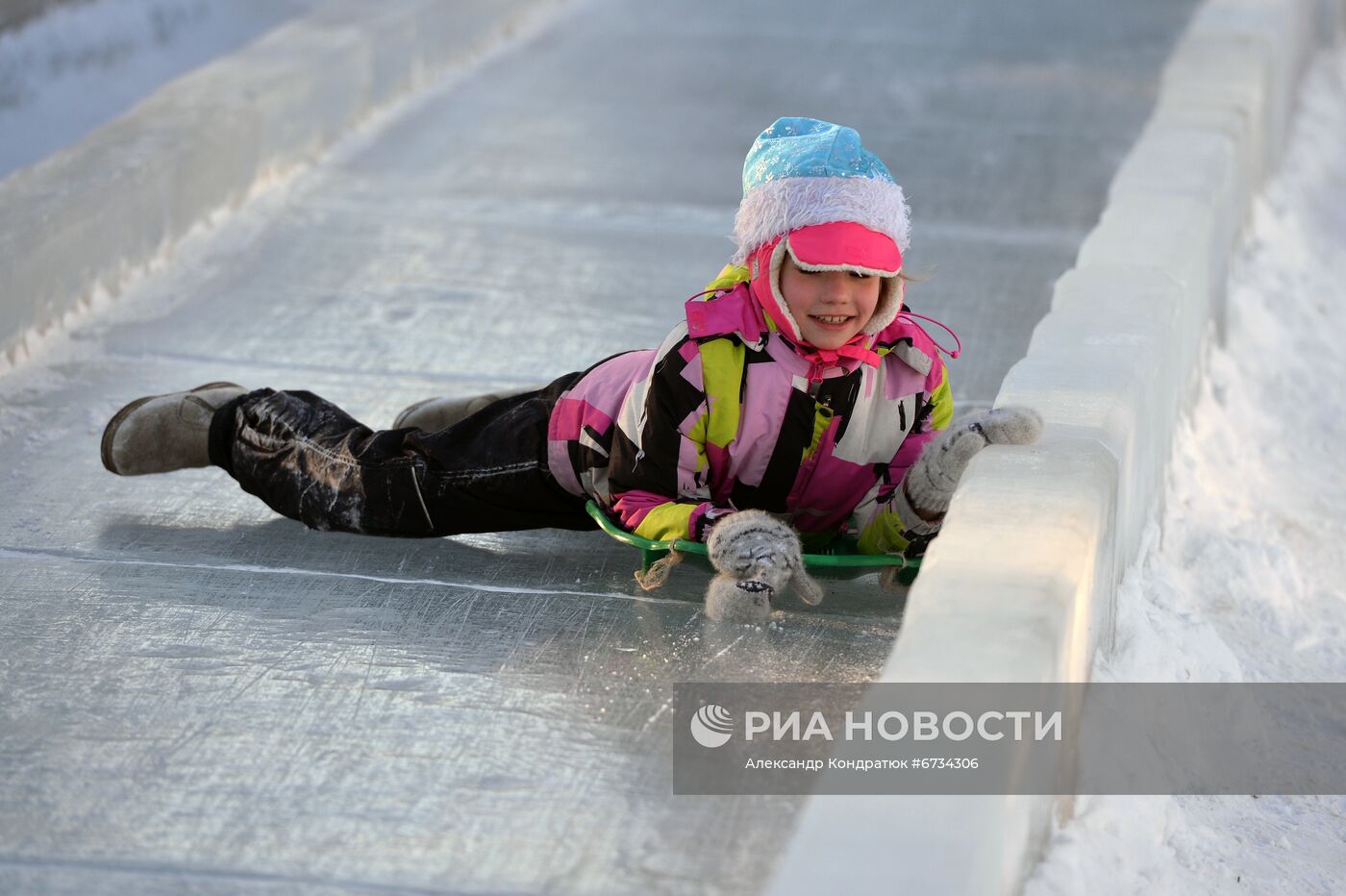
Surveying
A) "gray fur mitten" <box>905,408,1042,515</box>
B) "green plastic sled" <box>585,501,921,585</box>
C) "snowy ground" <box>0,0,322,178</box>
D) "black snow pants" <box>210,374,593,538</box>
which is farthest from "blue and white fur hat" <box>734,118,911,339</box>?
"snowy ground" <box>0,0,322,178</box>

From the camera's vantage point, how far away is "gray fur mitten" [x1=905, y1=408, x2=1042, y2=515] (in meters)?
2.52

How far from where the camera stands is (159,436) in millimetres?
3186

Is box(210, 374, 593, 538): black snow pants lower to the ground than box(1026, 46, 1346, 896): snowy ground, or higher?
higher

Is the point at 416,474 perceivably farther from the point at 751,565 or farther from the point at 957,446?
the point at 957,446

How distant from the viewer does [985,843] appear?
5.99 ft

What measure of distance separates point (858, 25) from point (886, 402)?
559 centimetres

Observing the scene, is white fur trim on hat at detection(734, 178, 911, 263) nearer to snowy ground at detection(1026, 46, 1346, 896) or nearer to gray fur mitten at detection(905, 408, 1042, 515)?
gray fur mitten at detection(905, 408, 1042, 515)

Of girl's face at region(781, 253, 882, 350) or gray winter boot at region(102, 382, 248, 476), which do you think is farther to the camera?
gray winter boot at region(102, 382, 248, 476)

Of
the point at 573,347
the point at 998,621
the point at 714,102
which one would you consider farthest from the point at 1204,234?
the point at 714,102

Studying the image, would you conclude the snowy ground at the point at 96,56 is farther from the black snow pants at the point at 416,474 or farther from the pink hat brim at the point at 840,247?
the pink hat brim at the point at 840,247

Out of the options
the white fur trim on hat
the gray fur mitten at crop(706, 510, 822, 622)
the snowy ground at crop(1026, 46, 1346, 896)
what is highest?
the white fur trim on hat

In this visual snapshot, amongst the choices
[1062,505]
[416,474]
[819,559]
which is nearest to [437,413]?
[416,474]

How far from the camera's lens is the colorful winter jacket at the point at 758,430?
268 cm

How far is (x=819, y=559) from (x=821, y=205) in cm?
52
